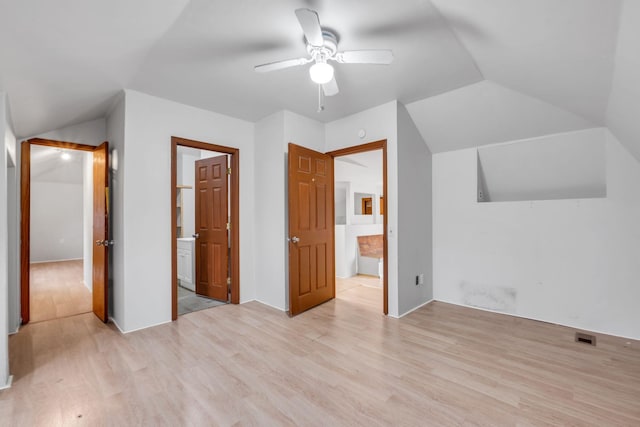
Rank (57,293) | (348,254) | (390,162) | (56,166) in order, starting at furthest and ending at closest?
(56,166), (348,254), (57,293), (390,162)

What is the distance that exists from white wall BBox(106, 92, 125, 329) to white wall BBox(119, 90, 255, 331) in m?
0.05

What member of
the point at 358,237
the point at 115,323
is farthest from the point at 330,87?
the point at 358,237

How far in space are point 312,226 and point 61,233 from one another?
819 centimetres

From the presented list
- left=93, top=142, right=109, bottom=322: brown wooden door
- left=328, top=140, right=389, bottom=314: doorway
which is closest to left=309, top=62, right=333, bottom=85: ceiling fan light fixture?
left=328, top=140, right=389, bottom=314: doorway

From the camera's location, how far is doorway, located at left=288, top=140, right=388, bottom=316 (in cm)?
339

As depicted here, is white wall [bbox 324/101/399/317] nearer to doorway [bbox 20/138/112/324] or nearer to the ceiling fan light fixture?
the ceiling fan light fixture

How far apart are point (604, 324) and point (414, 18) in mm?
3461

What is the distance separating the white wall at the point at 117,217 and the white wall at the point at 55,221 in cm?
639

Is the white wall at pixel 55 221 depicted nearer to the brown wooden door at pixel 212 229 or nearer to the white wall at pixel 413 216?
the brown wooden door at pixel 212 229

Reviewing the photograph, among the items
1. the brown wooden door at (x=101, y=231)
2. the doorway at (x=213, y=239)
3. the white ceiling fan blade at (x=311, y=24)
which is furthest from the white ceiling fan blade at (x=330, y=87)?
the brown wooden door at (x=101, y=231)

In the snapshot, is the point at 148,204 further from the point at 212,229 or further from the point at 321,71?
the point at 321,71

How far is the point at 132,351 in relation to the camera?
253 centimetres

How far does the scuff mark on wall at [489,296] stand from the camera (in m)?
3.45

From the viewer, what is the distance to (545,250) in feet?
10.7
